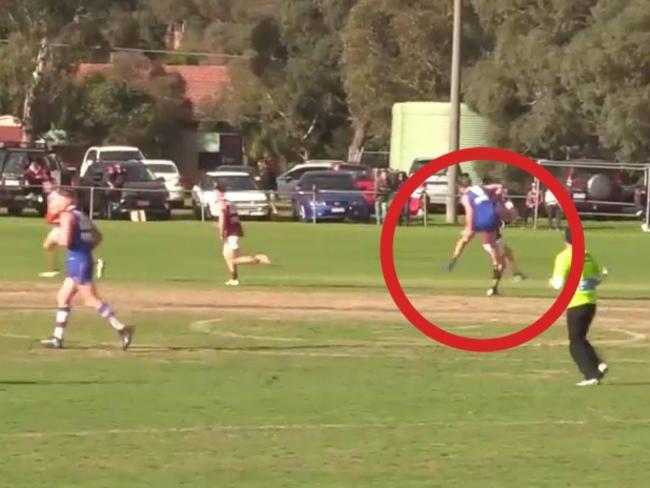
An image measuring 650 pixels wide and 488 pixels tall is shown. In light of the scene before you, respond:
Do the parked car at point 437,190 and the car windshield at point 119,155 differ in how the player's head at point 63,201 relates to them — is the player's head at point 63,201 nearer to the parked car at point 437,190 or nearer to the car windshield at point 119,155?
the parked car at point 437,190

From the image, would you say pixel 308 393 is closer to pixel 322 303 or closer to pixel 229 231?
pixel 322 303

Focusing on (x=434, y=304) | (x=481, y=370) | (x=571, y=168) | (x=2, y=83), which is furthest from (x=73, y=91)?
(x=481, y=370)

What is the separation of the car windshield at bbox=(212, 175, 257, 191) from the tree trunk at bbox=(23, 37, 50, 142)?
2600 centimetres

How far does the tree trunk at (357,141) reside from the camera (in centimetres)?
8712

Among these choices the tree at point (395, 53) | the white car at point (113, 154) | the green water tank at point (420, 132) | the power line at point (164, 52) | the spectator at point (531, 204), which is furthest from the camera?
the power line at point (164, 52)

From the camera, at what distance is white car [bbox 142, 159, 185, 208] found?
5788cm

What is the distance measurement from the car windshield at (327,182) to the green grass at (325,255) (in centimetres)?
303

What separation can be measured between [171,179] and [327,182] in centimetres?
801

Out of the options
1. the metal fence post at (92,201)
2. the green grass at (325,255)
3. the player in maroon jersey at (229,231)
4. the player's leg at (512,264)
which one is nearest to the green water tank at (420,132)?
the green grass at (325,255)

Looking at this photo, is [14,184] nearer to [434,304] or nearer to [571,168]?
[571,168]

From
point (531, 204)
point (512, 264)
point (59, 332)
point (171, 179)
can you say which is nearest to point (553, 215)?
point (531, 204)

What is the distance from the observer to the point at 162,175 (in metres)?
59.8

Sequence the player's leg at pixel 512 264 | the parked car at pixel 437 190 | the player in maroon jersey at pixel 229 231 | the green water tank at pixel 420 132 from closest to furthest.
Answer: the player in maroon jersey at pixel 229 231, the player's leg at pixel 512 264, the parked car at pixel 437 190, the green water tank at pixel 420 132

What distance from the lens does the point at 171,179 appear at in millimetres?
59875
